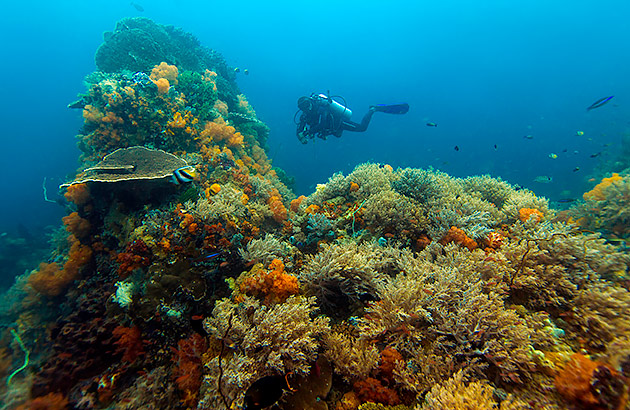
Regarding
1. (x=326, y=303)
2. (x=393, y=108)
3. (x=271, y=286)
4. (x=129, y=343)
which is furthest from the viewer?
(x=393, y=108)

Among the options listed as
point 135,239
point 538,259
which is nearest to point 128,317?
point 135,239

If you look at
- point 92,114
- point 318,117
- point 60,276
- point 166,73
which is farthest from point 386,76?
point 60,276

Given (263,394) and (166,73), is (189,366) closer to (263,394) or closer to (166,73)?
(263,394)

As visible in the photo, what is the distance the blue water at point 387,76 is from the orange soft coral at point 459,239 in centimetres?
4348

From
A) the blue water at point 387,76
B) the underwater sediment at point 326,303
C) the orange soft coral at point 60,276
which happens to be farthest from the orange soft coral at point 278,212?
the blue water at point 387,76

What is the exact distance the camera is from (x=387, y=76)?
90938 millimetres

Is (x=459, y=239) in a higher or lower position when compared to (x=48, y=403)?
higher

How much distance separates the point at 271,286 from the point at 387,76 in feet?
346

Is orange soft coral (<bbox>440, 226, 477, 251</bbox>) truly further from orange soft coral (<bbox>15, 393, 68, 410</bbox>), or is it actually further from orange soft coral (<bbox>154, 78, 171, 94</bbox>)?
orange soft coral (<bbox>154, 78, 171, 94</bbox>)

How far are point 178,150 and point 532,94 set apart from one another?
105528mm

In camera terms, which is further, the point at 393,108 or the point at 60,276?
the point at 393,108

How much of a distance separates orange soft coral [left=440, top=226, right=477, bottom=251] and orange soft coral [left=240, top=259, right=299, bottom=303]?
9.30ft

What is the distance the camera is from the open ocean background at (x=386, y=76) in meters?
53.8

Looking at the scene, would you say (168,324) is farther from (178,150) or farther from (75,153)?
(75,153)
